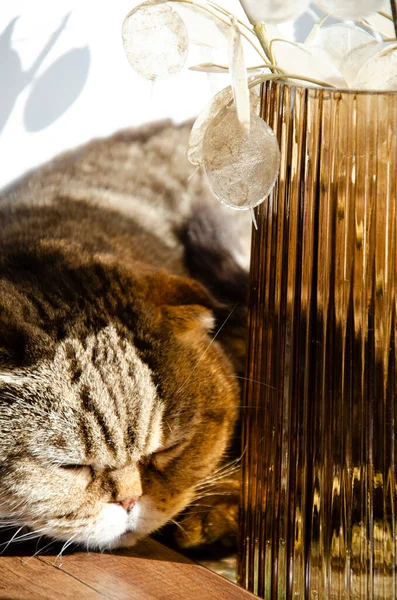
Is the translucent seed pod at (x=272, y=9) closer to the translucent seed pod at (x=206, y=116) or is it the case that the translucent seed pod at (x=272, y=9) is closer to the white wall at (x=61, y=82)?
the translucent seed pod at (x=206, y=116)

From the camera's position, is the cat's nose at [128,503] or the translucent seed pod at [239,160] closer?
the translucent seed pod at [239,160]

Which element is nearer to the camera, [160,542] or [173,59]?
[173,59]

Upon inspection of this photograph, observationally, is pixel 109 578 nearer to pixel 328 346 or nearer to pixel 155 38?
pixel 328 346

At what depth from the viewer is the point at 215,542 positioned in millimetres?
905

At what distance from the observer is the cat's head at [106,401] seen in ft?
2.36

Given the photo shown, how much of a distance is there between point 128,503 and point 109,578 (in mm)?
87

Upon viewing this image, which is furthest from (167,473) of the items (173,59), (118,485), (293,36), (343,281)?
(293,36)

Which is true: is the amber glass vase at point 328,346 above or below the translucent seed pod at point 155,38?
below

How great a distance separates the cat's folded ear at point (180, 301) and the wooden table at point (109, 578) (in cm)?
27

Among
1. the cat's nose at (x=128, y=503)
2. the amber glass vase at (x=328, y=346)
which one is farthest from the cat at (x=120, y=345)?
the amber glass vase at (x=328, y=346)

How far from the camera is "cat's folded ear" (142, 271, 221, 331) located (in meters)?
0.85

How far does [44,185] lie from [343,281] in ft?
1.24

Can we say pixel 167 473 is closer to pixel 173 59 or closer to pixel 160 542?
pixel 160 542

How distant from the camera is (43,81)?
0.81m
